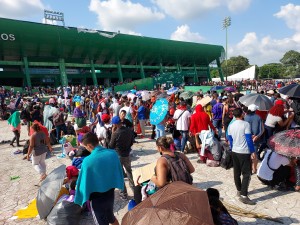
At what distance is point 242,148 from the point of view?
14.6ft

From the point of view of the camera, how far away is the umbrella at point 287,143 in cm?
444

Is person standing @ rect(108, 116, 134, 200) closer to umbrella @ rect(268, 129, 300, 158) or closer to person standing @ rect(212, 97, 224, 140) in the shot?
umbrella @ rect(268, 129, 300, 158)

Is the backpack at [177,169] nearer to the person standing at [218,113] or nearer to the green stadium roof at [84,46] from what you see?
the person standing at [218,113]

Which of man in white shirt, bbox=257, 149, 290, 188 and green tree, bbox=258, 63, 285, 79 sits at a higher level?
green tree, bbox=258, 63, 285, 79

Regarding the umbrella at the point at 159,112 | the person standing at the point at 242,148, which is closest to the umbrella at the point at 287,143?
the person standing at the point at 242,148

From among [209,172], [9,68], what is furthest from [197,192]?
[9,68]

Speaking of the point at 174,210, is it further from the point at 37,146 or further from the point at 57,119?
the point at 57,119

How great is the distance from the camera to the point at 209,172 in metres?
6.20

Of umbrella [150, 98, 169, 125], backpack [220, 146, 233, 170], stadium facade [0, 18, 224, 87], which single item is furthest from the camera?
stadium facade [0, 18, 224, 87]

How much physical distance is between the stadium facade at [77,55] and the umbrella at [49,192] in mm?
34116

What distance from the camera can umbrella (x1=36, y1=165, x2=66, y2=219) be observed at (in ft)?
13.9

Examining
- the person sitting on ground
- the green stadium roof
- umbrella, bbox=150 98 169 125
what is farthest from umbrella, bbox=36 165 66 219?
the green stadium roof

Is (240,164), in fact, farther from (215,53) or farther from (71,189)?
(215,53)

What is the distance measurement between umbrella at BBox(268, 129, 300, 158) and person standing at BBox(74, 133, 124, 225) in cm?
302
